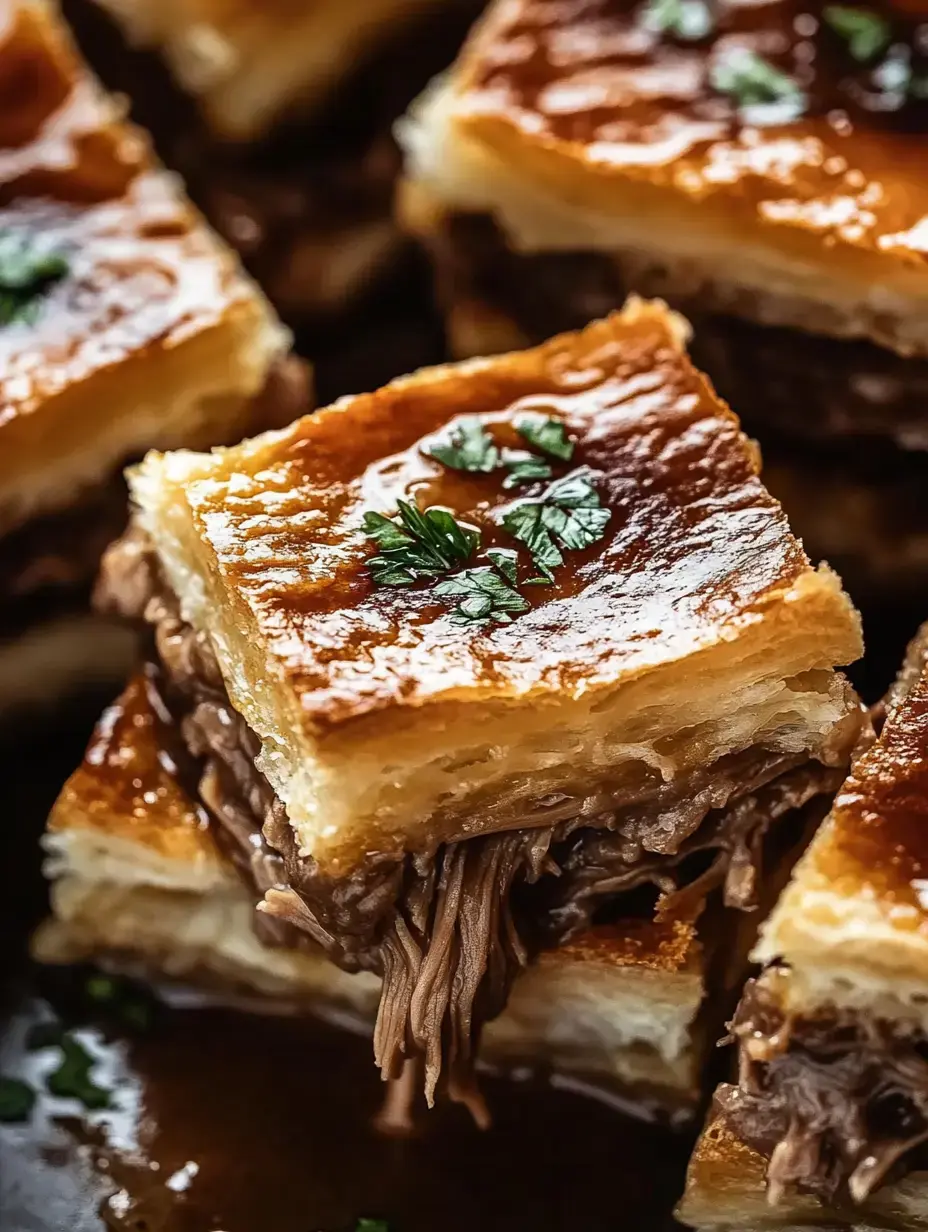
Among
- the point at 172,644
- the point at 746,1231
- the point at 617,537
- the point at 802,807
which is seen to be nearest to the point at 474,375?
the point at 617,537

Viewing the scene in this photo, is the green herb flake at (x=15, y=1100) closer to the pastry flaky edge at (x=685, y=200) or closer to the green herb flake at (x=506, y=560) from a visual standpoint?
the green herb flake at (x=506, y=560)

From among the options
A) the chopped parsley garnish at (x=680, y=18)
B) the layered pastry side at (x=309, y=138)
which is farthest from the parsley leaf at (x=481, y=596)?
the layered pastry side at (x=309, y=138)

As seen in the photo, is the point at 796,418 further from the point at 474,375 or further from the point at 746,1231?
the point at 746,1231

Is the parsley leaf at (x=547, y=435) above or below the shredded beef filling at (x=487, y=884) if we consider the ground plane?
above

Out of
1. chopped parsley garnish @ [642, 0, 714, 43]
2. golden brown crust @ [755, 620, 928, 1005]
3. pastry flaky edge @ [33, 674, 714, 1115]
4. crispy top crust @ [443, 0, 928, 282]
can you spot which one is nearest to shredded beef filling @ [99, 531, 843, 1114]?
pastry flaky edge @ [33, 674, 714, 1115]

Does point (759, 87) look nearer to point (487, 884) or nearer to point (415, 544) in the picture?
point (415, 544)
